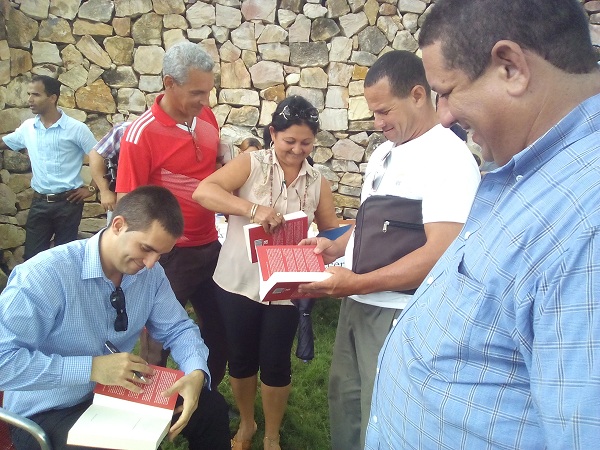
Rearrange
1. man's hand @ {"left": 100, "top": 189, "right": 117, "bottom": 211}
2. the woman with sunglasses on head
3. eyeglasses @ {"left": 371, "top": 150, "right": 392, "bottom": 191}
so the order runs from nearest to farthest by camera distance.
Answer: eyeglasses @ {"left": 371, "top": 150, "right": 392, "bottom": 191}, the woman with sunglasses on head, man's hand @ {"left": 100, "top": 189, "right": 117, "bottom": 211}

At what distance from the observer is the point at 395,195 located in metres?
1.85

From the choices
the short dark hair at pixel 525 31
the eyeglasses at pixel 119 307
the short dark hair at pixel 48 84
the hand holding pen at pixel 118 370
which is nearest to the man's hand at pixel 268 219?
the eyeglasses at pixel 119 307

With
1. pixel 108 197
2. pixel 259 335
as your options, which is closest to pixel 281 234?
pixel 259 335

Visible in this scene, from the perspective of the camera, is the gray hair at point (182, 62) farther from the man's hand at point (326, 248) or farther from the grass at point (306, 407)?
the grass at point (306, 407)

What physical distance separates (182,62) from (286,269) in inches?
47.5

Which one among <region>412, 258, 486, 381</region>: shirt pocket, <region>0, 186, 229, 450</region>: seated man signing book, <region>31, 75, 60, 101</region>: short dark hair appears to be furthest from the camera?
<region>31, 75, 60, 101</region>: short dark hair

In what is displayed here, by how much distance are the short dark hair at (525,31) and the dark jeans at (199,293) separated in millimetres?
1980

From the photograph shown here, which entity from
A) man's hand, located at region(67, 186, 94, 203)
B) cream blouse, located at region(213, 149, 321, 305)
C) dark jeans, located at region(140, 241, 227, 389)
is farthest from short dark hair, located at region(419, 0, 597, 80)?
man's hand, located at region(67, 186, 94, 203)

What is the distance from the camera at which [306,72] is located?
6.01 metres

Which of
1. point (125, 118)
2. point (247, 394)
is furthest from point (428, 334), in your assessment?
point (125, 118)

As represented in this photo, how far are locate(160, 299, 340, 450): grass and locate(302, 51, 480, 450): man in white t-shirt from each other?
0.74m

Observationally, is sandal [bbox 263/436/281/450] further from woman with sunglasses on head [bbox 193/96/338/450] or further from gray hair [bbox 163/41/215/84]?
gray hair [bbox 163/41/215/84]

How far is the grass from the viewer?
2.86 metres

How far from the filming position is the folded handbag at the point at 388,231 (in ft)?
5.98
